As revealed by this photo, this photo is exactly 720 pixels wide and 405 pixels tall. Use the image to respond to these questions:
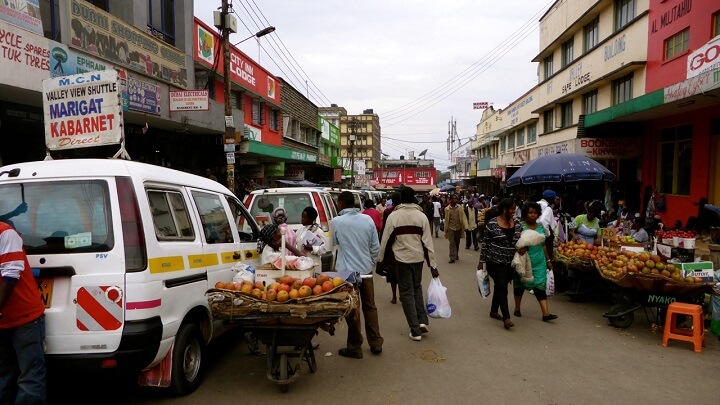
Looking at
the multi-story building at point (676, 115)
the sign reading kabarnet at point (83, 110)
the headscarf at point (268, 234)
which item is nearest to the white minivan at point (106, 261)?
the headscarf at point (268, 234)

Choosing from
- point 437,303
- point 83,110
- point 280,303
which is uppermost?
point 83,110

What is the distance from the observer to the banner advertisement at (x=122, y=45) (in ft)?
30.0

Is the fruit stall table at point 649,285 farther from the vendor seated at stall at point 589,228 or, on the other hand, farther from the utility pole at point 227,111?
the utility pole at point 227,111

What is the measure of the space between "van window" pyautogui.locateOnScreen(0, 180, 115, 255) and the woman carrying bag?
495 centimetres

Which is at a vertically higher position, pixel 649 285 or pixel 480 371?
pixel 649 285

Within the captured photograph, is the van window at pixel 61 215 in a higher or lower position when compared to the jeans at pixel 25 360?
higher

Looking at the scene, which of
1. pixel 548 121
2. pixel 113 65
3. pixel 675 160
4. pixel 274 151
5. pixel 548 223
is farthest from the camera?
pixel 548 121

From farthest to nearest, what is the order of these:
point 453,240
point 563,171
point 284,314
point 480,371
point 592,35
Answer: point 592,35
point 453,240
point 563,171
point 480,371
point 284,314

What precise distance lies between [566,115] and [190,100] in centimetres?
2038

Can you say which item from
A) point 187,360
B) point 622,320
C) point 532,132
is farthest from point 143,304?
point 532,132

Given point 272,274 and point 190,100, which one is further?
point 190,100

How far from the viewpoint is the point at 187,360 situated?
4242 millimetres

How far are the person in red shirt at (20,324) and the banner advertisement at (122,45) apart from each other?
735cm

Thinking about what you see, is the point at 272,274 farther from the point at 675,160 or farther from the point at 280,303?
the point at 675,160
